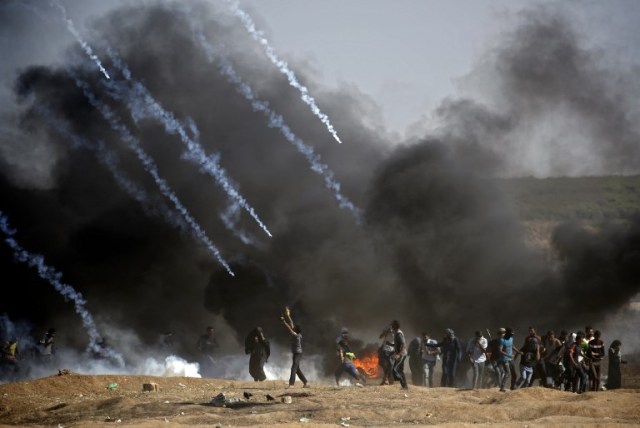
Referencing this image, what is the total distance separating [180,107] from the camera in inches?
1677

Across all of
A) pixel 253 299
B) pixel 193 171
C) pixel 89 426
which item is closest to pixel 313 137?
pixel 193 171

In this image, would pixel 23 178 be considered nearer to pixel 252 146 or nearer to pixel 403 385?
pixel 252 146

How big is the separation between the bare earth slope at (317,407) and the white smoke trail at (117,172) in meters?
16.9

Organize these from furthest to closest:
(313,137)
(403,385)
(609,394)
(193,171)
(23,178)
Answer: (313,137) → (193,171) → (23,178) → (403,385) → (609,394)

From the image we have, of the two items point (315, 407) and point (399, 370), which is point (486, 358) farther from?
→ point (315, 407)

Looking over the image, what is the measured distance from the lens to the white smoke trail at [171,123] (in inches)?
1599

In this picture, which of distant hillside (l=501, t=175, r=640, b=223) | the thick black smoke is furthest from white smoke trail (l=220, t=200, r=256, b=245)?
distant hillside (l=501, t=175, r=640, b=223)

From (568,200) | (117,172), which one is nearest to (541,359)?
(117,172)

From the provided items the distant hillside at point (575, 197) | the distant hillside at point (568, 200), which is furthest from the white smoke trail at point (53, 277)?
the distant hillside at point (575, 197)

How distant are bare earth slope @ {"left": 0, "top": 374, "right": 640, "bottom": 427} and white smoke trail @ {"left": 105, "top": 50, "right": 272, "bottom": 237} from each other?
18884 millimetres

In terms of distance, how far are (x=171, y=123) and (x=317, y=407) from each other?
84.2 ft

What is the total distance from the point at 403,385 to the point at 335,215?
2140cm

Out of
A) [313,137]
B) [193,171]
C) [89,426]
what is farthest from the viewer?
[313,137]

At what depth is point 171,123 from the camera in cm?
4191
